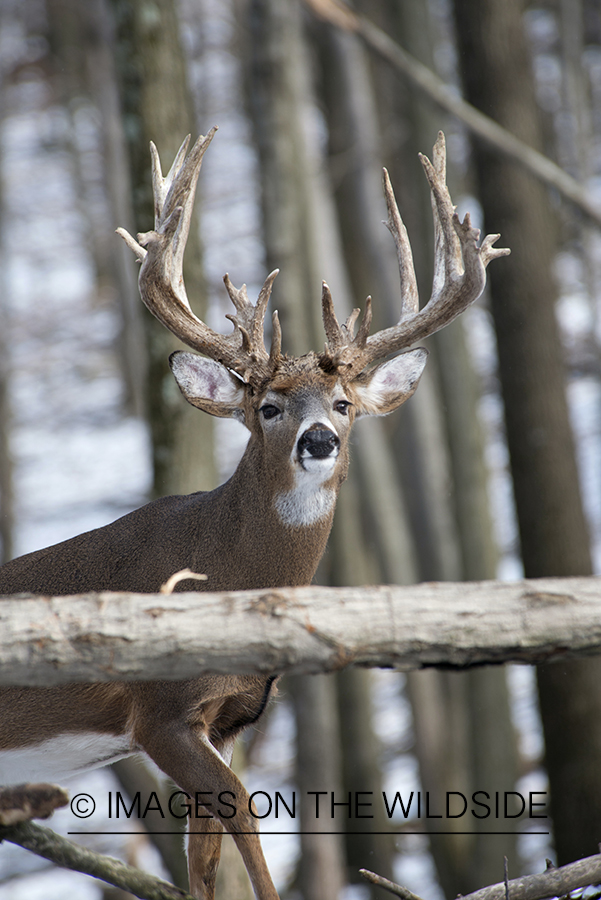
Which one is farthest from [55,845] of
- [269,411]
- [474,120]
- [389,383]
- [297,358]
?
[474,120]

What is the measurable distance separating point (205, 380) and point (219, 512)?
60 cm

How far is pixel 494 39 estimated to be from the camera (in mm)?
7125


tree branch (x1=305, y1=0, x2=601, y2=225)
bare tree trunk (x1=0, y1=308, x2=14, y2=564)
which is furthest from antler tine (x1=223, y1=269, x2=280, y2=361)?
bare tree trunk (x1=0, y1=308, x2=14, y2=564)

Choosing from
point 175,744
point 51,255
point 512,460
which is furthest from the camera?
point 51,255

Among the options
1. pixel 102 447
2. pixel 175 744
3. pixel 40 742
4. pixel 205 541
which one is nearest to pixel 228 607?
pixel 175 744

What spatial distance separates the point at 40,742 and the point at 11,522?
21.4 feet

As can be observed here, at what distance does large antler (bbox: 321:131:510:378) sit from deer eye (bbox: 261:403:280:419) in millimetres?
303

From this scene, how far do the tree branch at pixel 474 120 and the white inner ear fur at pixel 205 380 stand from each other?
3.53 m

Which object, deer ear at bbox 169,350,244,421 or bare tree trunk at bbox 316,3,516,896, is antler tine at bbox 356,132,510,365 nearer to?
deer ear at bbox 169,350,244,421

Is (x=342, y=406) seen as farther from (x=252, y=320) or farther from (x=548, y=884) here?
(x=548, y=884)

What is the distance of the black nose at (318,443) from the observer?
3834mm

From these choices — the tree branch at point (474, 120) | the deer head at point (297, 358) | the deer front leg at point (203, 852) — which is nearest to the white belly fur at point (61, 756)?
the deer front leg at point (203, 852)

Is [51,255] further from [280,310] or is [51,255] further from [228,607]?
[228,607]

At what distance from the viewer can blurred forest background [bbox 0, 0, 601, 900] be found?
629 centimetres
